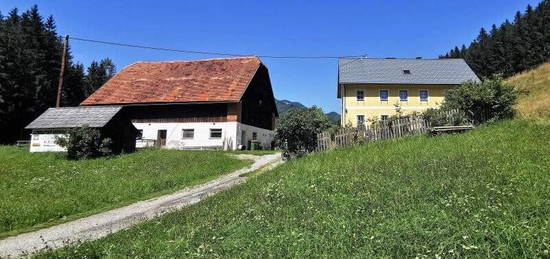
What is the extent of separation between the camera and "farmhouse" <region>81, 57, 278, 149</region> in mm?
41250

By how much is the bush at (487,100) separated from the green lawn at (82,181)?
12189 mm

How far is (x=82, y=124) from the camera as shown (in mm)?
32844

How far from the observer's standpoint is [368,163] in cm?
1388

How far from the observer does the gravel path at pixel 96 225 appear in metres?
10.9

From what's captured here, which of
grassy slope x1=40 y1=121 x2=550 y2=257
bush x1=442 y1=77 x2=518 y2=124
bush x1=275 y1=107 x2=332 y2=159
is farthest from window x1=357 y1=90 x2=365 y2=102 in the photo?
grassy slope x1=40 y1=121 x2=550 y2=257

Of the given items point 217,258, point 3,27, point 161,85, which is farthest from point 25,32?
point 217,258

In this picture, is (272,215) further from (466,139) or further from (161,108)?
(161,108)

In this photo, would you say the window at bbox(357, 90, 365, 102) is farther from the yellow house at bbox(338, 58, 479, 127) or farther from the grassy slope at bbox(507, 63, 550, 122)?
the grassy slope at bbox(507, 63, 550, 122)

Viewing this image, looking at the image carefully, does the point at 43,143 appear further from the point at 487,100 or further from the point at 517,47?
the point at 517,47

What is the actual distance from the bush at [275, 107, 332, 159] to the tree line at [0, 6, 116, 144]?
3692cm

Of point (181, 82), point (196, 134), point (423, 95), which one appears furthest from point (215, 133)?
point (423, 95)

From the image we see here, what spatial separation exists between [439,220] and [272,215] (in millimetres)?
3210

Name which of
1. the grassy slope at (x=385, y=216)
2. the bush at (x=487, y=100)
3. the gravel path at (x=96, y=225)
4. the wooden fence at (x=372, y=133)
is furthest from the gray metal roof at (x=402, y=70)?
the grassy slope at (x=385, y=216)

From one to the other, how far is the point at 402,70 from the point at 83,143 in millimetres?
33337
